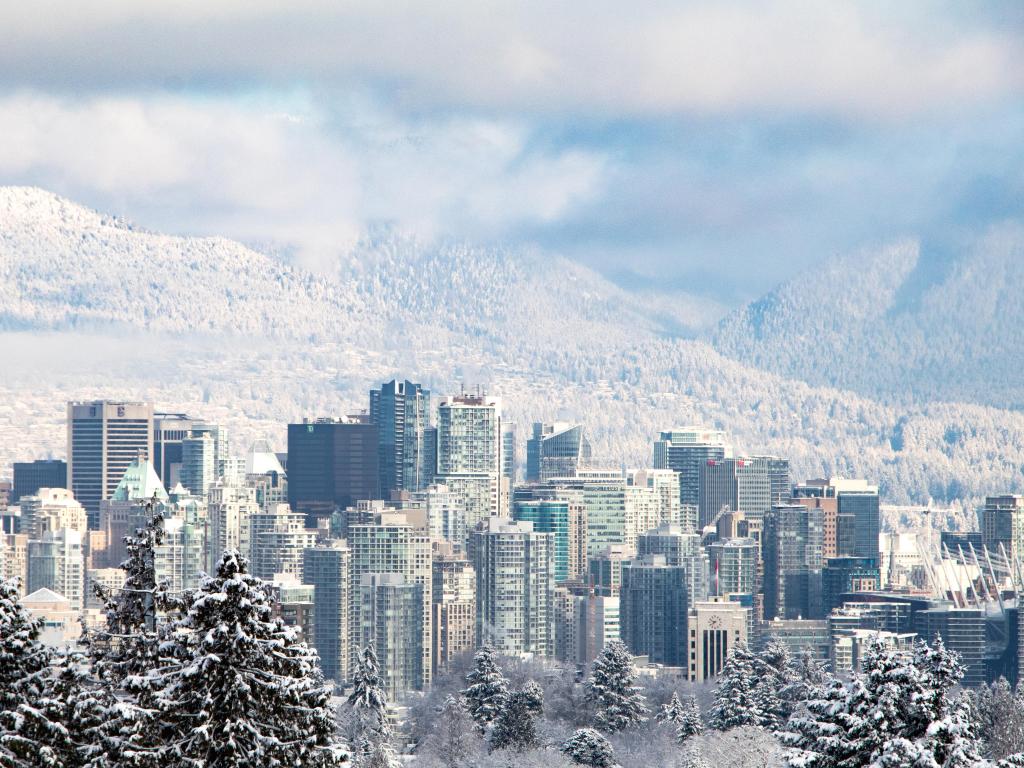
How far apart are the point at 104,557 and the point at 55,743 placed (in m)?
162

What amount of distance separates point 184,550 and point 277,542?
8317 millimetres

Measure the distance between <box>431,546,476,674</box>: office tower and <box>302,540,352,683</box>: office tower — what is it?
587 cm

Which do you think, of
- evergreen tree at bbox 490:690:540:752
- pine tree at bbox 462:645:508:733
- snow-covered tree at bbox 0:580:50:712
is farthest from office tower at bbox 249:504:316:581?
snow-covered tree at bbox 0:580:50:712

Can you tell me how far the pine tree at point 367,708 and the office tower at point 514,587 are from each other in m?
78.5

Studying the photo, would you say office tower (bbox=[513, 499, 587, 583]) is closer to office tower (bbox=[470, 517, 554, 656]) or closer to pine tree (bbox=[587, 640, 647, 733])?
office tower (bbox=[470, 517, 554, 656])

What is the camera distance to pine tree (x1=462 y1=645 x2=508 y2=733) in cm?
7744

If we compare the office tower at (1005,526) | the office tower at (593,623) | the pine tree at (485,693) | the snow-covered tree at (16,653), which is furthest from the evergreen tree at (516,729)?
the office tower at (1005,526)

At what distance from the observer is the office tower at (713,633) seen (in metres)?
139

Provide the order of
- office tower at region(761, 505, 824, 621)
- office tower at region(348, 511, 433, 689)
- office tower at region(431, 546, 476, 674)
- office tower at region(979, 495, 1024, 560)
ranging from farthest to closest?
1. office tower at region(979, 495, 1024, 560)
2. office tower at region(761, 505, 824, 621)
3. office tower at region(348, 511, 433, 689)
4. office tower at region(431, 546, 476, 674)

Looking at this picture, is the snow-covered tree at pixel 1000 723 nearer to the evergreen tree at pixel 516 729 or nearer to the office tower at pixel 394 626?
the evergreen tree at pixel 516 729

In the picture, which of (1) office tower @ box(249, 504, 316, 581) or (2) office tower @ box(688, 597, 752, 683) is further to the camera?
(1) office tower @ box(249, 504, 316, 581)

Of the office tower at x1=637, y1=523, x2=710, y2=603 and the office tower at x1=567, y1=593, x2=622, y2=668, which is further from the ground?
the office tower at x1=637, y1=523, x2=710, y2=603

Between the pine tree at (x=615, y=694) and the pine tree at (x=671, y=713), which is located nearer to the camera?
the pine tree at (x=615, y=694)

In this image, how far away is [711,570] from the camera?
176m
